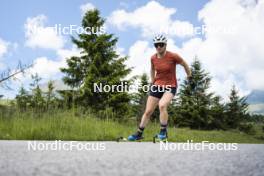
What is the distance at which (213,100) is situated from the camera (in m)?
42.1

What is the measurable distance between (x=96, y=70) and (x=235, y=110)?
20.5m

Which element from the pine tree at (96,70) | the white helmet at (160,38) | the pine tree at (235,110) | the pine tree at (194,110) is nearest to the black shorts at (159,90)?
the white helmet at (160,38)

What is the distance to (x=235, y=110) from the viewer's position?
43.7 metres

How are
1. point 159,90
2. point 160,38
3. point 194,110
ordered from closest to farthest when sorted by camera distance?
point 160,38, point 159,90, point 194,110

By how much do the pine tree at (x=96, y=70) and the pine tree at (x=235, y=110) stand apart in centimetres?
1710

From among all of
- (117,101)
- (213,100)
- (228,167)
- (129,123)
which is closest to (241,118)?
(213,100)

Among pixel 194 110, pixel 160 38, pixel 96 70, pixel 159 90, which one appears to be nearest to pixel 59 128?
pixel 159 90

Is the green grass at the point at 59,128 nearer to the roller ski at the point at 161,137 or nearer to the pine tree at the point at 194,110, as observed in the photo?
the roller ski at the point at 161,137

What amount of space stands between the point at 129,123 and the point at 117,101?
668 inches

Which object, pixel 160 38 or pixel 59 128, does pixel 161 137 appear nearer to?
pixel 160 38

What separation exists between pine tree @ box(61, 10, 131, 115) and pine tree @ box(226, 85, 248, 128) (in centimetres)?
1710

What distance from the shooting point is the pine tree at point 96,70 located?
28719mm

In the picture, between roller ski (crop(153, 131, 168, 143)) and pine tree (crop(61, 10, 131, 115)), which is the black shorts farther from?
pine tree (crop(61, 10, 131, 115))

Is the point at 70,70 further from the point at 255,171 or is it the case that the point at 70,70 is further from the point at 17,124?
the point at 255,171
